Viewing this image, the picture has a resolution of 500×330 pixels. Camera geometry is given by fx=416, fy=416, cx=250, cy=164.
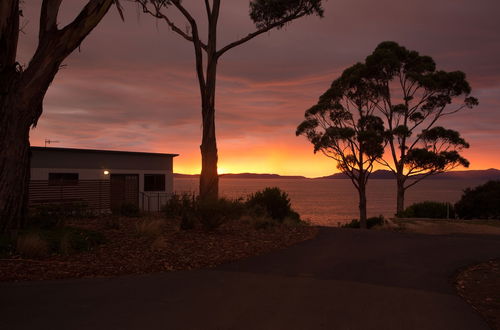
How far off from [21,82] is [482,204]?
127 ft

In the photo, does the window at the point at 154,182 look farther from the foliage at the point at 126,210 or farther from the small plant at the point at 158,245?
the small plant at the point at 158,245

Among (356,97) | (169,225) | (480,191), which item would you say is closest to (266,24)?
(169,225)

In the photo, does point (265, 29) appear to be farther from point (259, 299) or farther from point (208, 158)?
point (259, 299)

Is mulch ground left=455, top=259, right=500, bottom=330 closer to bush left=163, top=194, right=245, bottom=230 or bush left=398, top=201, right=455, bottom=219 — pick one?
bush left=163, top=194, right=245, bottom=230

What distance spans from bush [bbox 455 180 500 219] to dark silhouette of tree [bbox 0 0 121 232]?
37.5m

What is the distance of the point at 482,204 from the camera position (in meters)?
37.4

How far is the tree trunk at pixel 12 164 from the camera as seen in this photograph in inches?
347

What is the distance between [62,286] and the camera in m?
6.24

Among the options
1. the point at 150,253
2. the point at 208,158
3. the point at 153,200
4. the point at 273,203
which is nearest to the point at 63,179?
the point at 153,200

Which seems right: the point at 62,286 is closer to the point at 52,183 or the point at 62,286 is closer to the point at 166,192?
the point at 52,183

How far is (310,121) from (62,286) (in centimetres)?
3067

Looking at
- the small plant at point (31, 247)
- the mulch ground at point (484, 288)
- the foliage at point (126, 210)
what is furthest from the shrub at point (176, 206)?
the mulch ground at point (484, 288)

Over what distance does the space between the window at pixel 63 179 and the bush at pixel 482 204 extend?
33.3 metres

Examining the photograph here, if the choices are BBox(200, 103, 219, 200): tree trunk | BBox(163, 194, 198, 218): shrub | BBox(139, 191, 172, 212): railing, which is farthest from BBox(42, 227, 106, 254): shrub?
BBox(139, 191, 172, 212): railing
